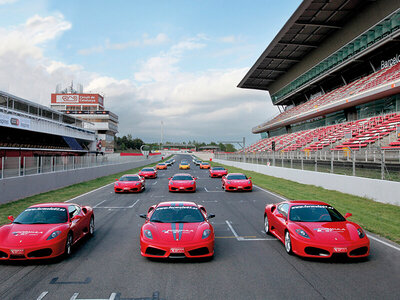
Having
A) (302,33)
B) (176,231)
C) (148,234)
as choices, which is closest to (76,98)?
(302,33)

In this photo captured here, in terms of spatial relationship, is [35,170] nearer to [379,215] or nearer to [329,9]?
[379,215]

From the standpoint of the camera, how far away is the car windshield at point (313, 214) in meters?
7.50

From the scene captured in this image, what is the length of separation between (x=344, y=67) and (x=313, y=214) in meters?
39.4

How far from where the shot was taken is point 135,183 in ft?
61.4

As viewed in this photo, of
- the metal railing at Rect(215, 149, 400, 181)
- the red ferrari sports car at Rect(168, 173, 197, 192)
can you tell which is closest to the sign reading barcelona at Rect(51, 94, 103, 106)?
the metal railing at Rect(215, 149, 400, 181)

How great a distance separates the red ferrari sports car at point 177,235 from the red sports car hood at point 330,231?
7.10 ft

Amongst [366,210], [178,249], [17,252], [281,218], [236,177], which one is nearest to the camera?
[17,252]

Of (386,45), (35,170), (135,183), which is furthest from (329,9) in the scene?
(35,170)

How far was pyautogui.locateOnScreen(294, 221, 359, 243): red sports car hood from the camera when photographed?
660cm

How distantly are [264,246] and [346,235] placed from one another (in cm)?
194

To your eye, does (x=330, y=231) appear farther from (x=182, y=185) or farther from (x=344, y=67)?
(x=344, y=67)

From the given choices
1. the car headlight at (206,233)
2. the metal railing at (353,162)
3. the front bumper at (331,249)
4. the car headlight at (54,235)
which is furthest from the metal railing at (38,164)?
the metal railing at (353,162)

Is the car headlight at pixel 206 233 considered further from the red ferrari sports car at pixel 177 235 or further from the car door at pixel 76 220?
the car door at pixel 76 220

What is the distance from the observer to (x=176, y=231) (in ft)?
22.4
